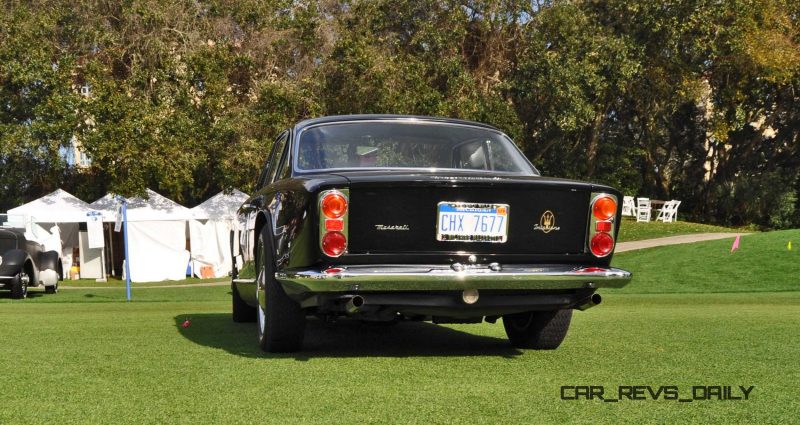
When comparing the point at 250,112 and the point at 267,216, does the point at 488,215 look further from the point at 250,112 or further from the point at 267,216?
the point at 250,112

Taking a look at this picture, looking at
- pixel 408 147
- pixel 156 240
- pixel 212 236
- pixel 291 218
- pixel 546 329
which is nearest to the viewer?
pixel 291 218

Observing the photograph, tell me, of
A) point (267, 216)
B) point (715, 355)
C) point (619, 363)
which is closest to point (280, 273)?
point (267, 216)

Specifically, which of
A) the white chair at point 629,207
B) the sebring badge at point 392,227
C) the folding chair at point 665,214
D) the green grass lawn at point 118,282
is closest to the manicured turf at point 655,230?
the folding chair at point 665,214

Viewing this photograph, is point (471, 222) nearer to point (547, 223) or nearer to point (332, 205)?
point (547, 223)

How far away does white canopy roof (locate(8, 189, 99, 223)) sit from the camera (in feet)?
87.4

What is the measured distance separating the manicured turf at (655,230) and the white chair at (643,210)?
24.7 inches

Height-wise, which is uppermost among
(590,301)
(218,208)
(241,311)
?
(590,301)

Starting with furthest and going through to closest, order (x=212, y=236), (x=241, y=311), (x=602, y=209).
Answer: (x=212, y=236)
(x=241, y=311)
(x=602, y=209)

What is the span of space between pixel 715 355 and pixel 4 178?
30.8m

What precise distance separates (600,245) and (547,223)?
391 millimetres

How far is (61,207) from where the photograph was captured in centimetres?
2708

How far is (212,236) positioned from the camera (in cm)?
2838

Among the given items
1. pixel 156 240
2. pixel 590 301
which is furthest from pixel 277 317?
pixel 156 240

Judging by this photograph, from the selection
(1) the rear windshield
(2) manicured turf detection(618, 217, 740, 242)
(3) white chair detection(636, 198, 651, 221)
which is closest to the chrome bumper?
(1) the rear windshield
